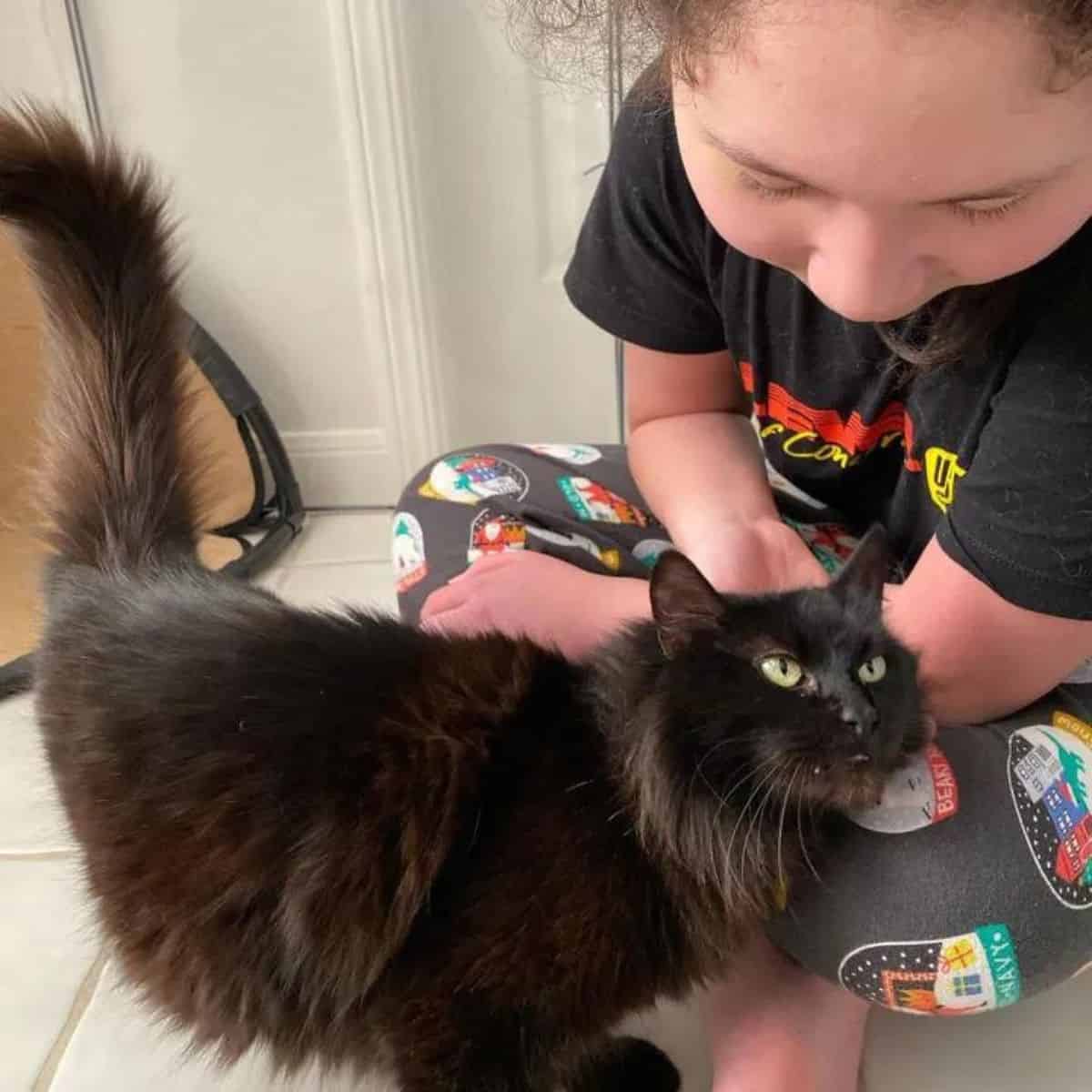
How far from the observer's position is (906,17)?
0.47 m

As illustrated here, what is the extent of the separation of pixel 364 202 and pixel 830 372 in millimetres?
830

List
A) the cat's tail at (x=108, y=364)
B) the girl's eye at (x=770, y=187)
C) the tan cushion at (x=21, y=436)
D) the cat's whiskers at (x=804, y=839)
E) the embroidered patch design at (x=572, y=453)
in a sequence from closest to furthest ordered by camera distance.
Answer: the girl's eye at (x=770, y=187)
the cat's whiskers at (x=804, y=839)
the cat's tail at (x=108, y=364)
the embroidered patch design at (x=572, y=453)
the tan cushion at (x=21, y=436)

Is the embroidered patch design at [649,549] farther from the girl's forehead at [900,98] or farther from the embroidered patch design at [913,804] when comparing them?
the girl's forehead at [900,98]

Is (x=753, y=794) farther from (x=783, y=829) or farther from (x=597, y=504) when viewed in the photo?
(x=597, y=504)

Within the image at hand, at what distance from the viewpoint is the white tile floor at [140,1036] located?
820 mm

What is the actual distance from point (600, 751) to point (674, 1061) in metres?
0.30

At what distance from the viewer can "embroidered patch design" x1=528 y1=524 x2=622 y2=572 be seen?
39.9 inches

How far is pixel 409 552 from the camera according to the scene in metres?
1.06

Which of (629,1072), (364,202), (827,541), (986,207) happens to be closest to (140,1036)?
(629,1072)

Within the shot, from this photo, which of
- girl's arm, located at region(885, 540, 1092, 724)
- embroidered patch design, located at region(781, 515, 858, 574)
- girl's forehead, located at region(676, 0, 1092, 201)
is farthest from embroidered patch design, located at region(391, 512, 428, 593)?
girl's forehead, located at region(676, 0, 1092, 201)

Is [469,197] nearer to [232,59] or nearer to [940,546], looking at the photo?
[232,59]

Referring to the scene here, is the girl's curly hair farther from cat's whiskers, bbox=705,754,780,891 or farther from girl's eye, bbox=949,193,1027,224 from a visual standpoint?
cat's whiskers, bbox=705,754,780,891

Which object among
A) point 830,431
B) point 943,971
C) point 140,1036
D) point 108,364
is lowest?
point 140,1036

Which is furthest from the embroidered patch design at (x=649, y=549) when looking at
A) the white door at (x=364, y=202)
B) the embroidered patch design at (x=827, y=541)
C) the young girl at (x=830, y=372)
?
the white door at (x=364, y=202)
